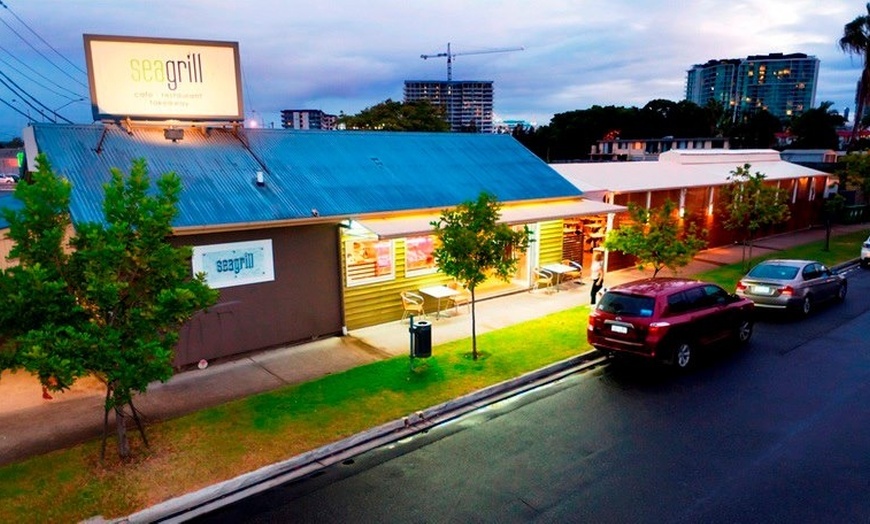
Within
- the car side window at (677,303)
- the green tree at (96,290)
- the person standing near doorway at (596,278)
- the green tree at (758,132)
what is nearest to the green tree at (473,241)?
the car side window at (677,303)

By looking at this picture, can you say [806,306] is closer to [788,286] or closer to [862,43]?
[788,286]

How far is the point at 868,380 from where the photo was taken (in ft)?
36.0

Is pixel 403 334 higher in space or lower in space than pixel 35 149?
lower

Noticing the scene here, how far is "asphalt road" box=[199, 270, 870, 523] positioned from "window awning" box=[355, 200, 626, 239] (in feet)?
16.8

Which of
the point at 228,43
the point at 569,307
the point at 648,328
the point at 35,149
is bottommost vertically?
the point at 569,307

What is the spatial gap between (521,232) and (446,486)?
6.19 metres

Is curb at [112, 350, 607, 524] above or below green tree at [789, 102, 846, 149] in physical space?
below

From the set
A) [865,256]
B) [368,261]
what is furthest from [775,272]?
[368,261]

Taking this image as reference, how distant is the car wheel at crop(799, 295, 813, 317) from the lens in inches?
615

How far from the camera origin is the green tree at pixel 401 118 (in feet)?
200

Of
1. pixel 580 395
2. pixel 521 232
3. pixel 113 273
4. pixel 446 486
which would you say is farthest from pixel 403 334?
pixel 113 273

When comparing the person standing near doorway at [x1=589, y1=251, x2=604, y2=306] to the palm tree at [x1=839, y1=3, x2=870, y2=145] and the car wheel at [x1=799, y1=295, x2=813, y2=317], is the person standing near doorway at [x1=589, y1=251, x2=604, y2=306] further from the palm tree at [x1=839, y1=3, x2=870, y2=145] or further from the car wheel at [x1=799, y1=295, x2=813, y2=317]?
the palm tree at [x1=839, y1=3, x2=870, y2=145]

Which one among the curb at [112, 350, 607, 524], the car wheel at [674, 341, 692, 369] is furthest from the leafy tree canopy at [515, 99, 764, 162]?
the curb at [112, 350, 607, 524]

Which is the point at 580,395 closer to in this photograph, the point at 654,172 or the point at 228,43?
the point at 228,43
